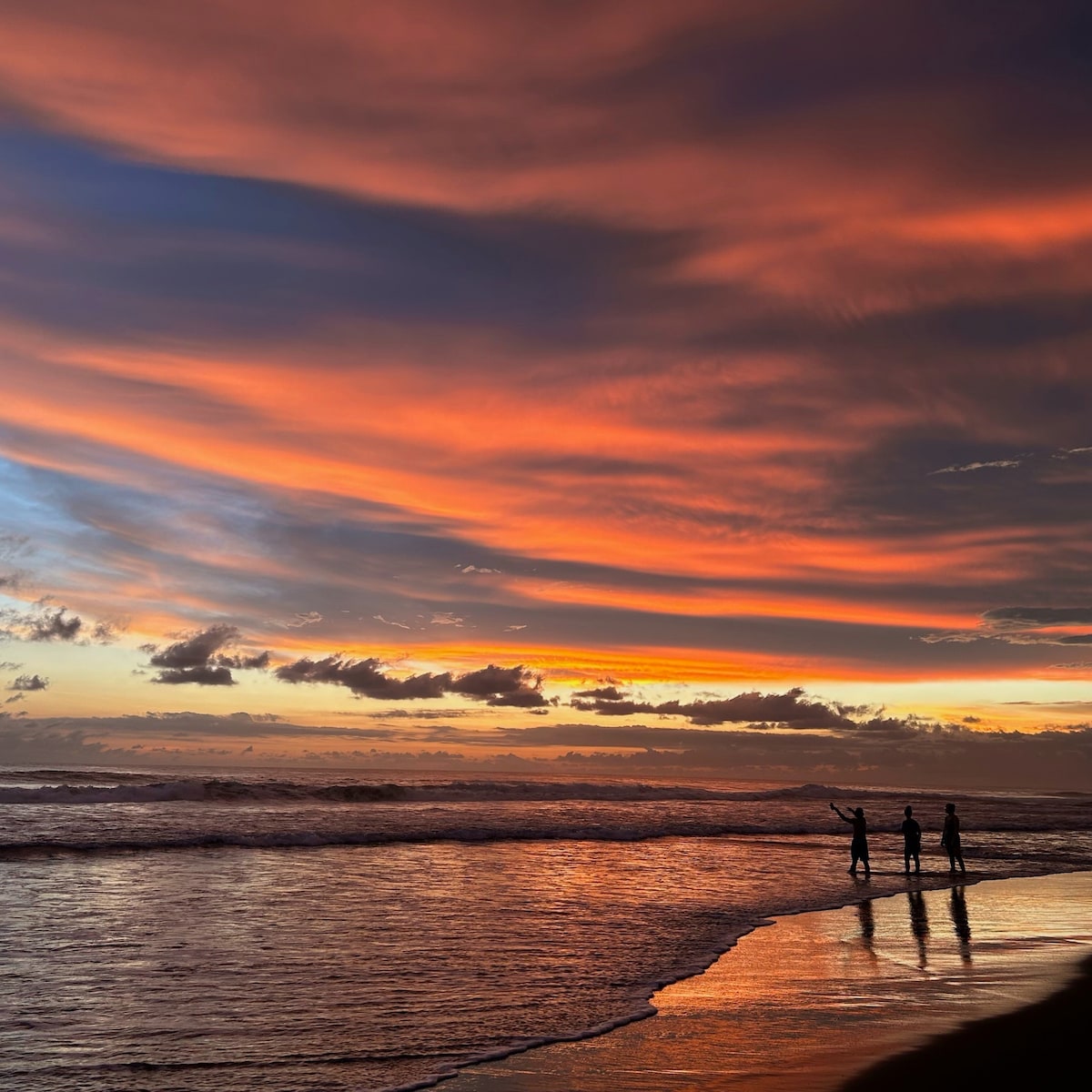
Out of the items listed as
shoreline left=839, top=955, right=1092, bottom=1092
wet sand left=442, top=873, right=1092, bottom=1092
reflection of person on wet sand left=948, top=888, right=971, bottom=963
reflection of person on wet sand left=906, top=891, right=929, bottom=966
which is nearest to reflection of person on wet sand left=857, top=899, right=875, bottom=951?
wet sand left=442, top=873, right=1092, bottom=1092

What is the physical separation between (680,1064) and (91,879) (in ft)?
61.8

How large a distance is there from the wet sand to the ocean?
72 cm

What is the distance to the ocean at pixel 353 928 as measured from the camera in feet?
33.5

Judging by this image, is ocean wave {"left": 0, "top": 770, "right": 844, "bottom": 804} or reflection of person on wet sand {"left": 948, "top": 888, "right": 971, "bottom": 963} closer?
reflection of person on wet sand {"left": 948, "top": 888, "right": 971, "bottom": 963}

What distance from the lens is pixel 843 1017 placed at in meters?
11.4

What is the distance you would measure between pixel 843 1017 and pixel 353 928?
9.66 meters

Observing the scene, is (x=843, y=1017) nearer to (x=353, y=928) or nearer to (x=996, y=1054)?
(x=996, y=1054)

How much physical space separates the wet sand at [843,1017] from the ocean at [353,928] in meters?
0.72

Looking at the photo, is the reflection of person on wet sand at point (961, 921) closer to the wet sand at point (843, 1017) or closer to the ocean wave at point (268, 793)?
the wet sand at point (843, 1017)

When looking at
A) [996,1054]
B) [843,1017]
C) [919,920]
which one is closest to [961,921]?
[919,920]

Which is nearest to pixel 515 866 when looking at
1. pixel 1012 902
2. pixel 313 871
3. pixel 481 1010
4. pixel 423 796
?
pixel 313 871

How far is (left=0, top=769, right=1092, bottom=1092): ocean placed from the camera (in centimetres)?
1021

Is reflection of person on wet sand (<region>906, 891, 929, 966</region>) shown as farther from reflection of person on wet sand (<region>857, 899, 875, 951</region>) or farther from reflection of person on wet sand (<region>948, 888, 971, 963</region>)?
reflection of person on wet sand (<region>857, 899, 875, 951</region>)

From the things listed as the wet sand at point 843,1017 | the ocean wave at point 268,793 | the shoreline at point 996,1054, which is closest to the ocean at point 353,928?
the wet sand at point 843,1017
